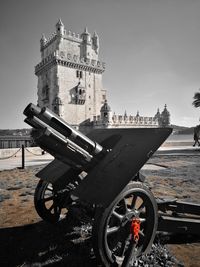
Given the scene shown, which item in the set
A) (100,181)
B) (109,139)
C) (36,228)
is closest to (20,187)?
(36,228)

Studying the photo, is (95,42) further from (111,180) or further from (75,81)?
(111,180)

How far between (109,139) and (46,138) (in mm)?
1290

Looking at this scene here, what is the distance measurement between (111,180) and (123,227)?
0.66 m

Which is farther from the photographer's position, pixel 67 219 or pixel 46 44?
pixel 46 44

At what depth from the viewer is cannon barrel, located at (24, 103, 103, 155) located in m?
2.64

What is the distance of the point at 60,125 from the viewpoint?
277 cm

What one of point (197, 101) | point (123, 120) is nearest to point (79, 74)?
point (123, 120)

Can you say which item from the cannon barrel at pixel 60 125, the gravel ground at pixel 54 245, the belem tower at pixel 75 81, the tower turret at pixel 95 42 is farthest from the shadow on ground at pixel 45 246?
the tower turret at pixel 95 42

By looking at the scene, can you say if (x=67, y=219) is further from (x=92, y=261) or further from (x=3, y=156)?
(x=3, y=156)

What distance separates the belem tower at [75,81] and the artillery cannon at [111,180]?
30.9 meters

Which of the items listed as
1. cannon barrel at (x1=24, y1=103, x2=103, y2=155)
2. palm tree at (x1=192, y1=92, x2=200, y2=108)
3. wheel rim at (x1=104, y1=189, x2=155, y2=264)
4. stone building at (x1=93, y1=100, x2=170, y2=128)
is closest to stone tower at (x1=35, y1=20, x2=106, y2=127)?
stone building at (x1=93, y1=100, x2=170, y2=128)

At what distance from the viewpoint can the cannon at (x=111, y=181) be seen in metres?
2.32

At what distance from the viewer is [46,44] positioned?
40.3 m

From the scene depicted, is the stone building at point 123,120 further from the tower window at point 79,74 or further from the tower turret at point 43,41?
the tower turret at point 43,41
